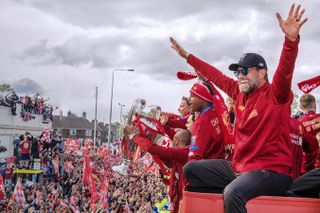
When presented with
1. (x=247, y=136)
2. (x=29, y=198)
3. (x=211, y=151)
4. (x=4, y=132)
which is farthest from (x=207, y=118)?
(x=4, y=132)

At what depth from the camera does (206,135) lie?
421 cm

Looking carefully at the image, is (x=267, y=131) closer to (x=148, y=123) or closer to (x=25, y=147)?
(x=148, y=123)

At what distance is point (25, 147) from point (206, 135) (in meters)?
21.3

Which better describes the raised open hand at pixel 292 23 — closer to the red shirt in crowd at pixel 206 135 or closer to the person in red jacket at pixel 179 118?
the red shirt in crowd at pixel 206 135

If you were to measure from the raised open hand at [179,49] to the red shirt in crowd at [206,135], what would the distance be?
591mm

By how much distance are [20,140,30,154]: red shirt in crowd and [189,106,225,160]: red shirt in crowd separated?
2113 centimetres

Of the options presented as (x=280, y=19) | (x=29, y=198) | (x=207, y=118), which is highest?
(x=280, y=19)

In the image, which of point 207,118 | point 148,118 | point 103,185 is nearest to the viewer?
point 207,118

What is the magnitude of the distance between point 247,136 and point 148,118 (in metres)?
2.86

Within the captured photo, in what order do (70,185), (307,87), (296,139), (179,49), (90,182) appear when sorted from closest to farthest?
(296,139) → (179,49) → (307,87) → (90,182) → (70,185)

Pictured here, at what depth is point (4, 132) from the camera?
95.4ft

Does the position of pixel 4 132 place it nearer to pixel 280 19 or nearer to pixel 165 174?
pixel 165 174

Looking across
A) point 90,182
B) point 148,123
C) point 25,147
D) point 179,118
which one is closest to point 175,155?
point 148,123

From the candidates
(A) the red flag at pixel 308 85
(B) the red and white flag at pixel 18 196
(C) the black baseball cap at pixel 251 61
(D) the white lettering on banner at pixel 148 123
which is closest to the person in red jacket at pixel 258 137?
(C) the black baseball cap at pixel 251 61
